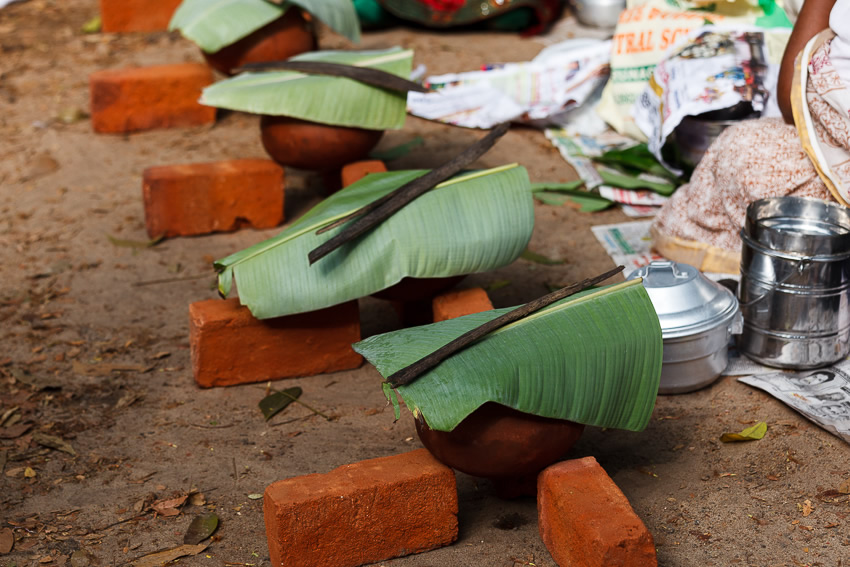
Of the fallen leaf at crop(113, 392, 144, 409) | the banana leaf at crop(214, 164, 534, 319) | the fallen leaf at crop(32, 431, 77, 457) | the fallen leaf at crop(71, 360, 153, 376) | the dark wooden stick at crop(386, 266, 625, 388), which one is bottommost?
the fallen leaf at crop(71, 360, 153, 376)

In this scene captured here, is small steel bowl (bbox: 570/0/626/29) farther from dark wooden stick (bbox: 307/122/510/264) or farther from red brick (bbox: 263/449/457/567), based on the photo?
red brick (bbox: 263/449/457/567)

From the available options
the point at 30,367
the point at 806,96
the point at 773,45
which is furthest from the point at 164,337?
the point at 773,45

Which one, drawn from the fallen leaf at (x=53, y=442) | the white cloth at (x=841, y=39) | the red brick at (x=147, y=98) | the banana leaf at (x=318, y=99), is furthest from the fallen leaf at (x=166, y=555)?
the red brick at (x=147, y=98)

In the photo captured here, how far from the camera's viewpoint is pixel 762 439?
2.58 meters

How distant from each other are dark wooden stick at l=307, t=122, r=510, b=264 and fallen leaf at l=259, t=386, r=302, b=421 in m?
0.54

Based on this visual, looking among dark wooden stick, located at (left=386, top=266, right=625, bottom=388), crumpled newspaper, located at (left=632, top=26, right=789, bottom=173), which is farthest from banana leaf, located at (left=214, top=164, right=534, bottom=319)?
crumpled newspaper, located at (left=632, top=26, right=789, bottom=173)

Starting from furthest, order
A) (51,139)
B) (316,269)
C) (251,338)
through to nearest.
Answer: (51,139)
(251,338)
(316,269)

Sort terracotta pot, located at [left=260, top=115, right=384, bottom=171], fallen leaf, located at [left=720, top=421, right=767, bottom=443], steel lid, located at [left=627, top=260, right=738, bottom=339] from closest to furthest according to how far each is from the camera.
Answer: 1. fallen leaf, located at [left=720, top=421, right=767, bottom=443]
2. steel lid, located at [left=627, top=260, right=738, bottom=339]
3. terracotta pot, located at [left=260, top=115, right=384, bottom=171]

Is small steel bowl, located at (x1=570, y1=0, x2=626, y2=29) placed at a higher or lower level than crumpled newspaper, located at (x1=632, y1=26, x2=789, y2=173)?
lower

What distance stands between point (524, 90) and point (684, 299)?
8.92ft

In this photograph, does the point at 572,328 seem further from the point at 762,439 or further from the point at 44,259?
the point at 44,259

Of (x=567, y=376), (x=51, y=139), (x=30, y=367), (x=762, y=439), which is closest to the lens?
(x=567, y=376)

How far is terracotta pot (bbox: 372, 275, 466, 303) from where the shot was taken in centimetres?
294

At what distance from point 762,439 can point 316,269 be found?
1436 mm
